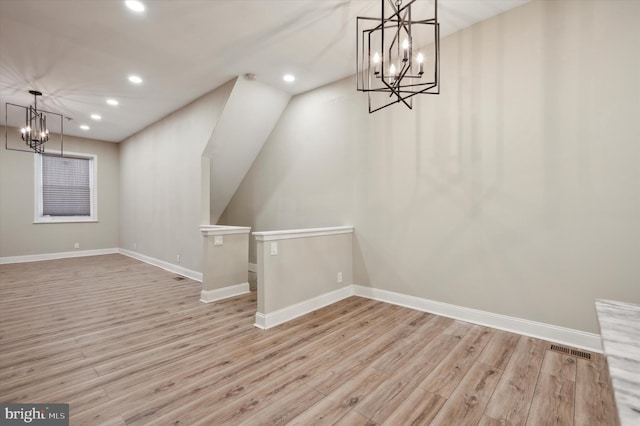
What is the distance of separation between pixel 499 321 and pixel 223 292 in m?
3.45

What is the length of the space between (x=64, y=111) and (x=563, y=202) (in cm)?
804

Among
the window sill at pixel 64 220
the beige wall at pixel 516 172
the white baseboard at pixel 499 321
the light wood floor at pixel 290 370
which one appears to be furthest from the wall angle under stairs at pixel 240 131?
the window sill at pixel 64 220

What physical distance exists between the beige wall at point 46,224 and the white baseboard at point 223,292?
5.91 meters

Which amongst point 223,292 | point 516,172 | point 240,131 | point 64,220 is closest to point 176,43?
point 240,131

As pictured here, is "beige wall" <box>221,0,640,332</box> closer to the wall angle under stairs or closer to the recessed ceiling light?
the wall angle under stairs

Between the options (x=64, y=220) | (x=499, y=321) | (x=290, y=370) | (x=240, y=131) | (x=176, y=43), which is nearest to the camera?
(x=290, y=370)

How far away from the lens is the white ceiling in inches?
111

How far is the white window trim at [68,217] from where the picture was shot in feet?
23.2

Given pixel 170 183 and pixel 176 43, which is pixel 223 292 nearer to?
pixel 170 183

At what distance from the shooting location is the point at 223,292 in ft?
13.8

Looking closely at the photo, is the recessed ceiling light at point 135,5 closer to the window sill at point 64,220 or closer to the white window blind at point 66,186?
the white window blind at point 66,186

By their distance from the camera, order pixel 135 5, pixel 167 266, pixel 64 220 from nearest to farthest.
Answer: pixel 135 5
pixel 167 266
pixel 64 220

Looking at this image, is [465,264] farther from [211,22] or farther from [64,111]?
[64,111]

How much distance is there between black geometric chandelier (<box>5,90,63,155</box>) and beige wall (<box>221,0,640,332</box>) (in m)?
5.10
